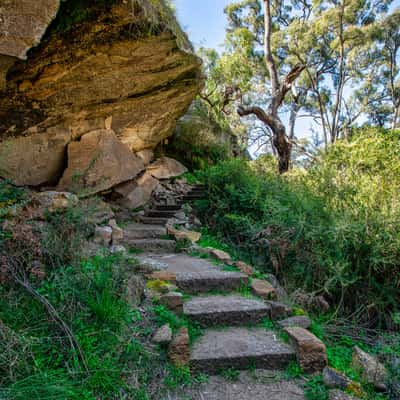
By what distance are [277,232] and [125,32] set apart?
9.68 feet

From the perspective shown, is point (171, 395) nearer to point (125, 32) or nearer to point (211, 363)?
point (211, 363)

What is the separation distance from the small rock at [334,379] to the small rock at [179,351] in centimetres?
87

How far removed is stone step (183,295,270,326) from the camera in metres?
2.42

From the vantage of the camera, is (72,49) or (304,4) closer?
(72,49)

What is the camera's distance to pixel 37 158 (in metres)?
4.50

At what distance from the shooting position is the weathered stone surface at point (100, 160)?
4672mm

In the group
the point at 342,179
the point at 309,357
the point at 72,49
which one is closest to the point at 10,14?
the point at 72,49

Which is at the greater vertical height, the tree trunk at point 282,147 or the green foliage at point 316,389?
the tree trunk at point 282,147

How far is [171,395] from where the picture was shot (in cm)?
175

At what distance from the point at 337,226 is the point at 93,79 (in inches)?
139

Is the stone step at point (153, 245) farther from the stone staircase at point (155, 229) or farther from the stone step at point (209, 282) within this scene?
the stone step at point (209, 282)

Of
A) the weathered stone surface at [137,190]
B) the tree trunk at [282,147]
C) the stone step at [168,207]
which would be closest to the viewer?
the weathered stone surface at [137,190]

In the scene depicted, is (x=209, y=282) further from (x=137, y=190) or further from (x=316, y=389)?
(x=137, y=190)

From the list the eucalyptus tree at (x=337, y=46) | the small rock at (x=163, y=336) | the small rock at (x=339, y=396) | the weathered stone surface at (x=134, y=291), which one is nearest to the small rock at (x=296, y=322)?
the small rock at (x=339, y=396)
